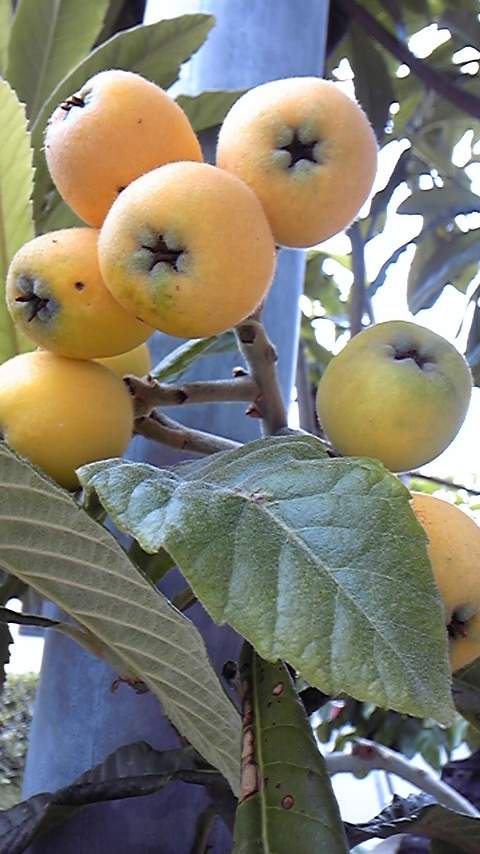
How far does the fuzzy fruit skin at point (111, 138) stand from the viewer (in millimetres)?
417

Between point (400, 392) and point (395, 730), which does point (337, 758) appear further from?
point (395, 730)

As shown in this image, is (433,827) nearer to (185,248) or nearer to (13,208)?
(185,248)

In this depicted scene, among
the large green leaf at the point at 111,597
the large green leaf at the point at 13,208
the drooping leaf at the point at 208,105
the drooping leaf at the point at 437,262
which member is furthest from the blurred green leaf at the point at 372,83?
the large green leaf at the point at 111,597

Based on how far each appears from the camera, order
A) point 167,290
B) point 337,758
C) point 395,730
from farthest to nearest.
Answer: point 395,730 < point 337,758 < point 167,290

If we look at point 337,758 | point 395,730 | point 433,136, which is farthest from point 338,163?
point 433,136

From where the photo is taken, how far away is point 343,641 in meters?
0.26

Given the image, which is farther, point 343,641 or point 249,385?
point 249,385

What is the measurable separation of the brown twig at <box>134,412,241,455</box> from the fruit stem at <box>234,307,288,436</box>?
0.03 meters

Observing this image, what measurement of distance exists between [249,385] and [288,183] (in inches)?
4.8

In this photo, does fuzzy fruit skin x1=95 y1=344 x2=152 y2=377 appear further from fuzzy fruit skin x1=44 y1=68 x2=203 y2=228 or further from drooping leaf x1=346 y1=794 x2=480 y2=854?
drooping leaf x1=346 y1=794 x2=480 y2=854

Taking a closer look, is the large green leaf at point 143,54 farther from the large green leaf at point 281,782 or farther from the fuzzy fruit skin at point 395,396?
the large green leaf at point 281,782

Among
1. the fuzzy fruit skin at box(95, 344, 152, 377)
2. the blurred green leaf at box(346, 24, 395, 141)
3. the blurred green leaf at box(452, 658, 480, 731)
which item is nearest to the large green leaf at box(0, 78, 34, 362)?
the fuzzy fruit skin at box(95, 344, 152, 377)

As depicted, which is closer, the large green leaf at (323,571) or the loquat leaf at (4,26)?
the large green leaf at (323,571)

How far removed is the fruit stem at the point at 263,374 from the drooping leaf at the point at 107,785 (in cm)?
21
